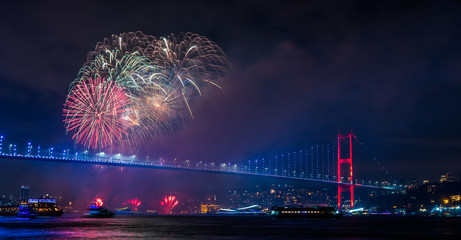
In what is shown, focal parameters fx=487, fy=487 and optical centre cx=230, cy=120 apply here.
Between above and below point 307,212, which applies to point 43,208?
above

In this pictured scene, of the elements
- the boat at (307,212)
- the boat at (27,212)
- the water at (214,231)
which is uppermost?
the water at (214,231)

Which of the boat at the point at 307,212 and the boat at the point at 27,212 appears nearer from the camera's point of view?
the boat at the point at 27,212

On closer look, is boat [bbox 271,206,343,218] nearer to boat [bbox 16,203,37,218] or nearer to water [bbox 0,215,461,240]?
water [bbox 0,215,461,240]

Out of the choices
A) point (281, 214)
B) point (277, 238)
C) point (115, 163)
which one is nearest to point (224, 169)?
point (281, 214)

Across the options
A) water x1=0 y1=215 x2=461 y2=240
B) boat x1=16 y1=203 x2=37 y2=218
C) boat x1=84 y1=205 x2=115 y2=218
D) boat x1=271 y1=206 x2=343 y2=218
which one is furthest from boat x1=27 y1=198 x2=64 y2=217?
boat x1=271 y1=206 x2=343 y2=218

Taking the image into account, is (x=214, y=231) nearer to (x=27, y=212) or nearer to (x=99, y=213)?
(x=27, y=212)

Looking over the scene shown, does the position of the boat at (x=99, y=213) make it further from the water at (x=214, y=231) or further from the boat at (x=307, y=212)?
the water at (x=214, y=231)

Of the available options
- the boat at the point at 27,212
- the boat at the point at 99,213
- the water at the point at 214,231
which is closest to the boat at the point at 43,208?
the boat at the point at 27,212

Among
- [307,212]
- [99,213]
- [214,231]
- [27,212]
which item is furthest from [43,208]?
[214,231]

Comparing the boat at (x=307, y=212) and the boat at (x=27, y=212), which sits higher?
the boat at (x=27, y=212)
